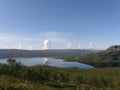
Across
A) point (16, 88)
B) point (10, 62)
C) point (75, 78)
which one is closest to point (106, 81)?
point (75, 78)

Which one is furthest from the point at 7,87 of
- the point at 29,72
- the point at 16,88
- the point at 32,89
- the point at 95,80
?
the point at 95,80

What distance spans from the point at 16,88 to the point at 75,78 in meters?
115

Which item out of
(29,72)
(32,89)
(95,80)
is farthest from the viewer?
(95,80)

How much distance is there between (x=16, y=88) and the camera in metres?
11.0

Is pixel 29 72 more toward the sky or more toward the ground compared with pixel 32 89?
more toward the ground

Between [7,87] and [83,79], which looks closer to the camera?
[7,87]

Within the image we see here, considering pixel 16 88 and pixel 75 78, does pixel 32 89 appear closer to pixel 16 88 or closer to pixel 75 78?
pixel 16 88

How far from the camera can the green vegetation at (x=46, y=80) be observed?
12466mm

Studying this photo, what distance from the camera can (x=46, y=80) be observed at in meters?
40.6

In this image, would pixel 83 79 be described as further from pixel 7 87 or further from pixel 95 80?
pixel 7 87

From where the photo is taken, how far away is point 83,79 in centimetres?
12338

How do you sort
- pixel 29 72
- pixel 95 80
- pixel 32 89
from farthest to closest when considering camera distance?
pixel 95 80
pixel 29 72
pixel 32 89

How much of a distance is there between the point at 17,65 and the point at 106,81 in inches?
2083

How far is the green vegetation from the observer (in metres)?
12.5
